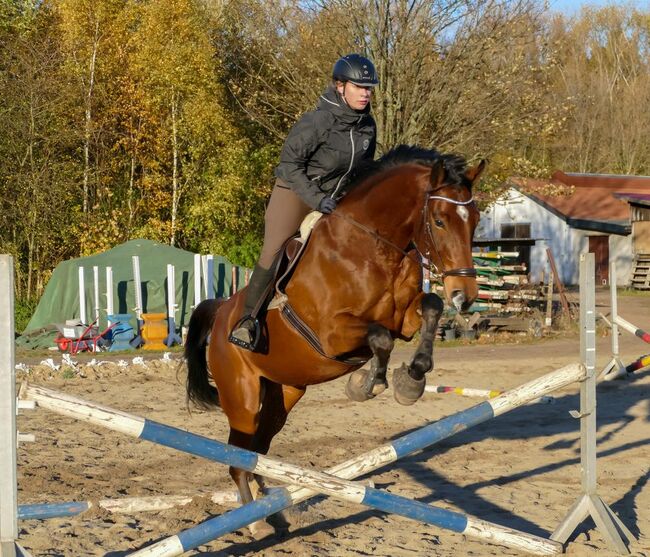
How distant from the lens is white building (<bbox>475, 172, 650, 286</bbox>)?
42.7 metres

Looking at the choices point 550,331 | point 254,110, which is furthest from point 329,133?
point 254,110

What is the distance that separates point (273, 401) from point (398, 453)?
180 centimetres

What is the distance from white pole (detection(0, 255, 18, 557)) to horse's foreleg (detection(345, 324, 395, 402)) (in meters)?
2.31

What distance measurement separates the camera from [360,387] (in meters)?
5.82

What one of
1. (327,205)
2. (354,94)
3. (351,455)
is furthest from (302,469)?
(351,455)

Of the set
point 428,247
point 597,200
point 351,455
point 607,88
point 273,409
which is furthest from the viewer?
point 607,88

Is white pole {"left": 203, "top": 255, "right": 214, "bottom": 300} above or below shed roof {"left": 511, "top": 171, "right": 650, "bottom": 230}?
below

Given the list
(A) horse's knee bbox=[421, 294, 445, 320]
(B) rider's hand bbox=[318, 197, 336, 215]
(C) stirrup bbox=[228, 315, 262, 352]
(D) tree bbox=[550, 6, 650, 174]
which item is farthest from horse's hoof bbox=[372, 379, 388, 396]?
(D) tree bbox=[550, 6, 650, 174]

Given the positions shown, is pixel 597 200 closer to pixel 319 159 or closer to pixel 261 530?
pixel 319 159

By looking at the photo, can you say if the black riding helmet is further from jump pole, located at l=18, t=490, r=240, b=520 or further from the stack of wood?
the stack of wood

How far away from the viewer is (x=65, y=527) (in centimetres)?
585

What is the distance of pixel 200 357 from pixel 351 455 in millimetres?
1937

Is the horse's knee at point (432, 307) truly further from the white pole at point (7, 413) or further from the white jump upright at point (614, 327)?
the white jump upright at point (614, 327)

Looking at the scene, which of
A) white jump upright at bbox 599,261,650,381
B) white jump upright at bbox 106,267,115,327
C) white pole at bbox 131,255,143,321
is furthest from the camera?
white jump upright at bbox 106,267,115,327
